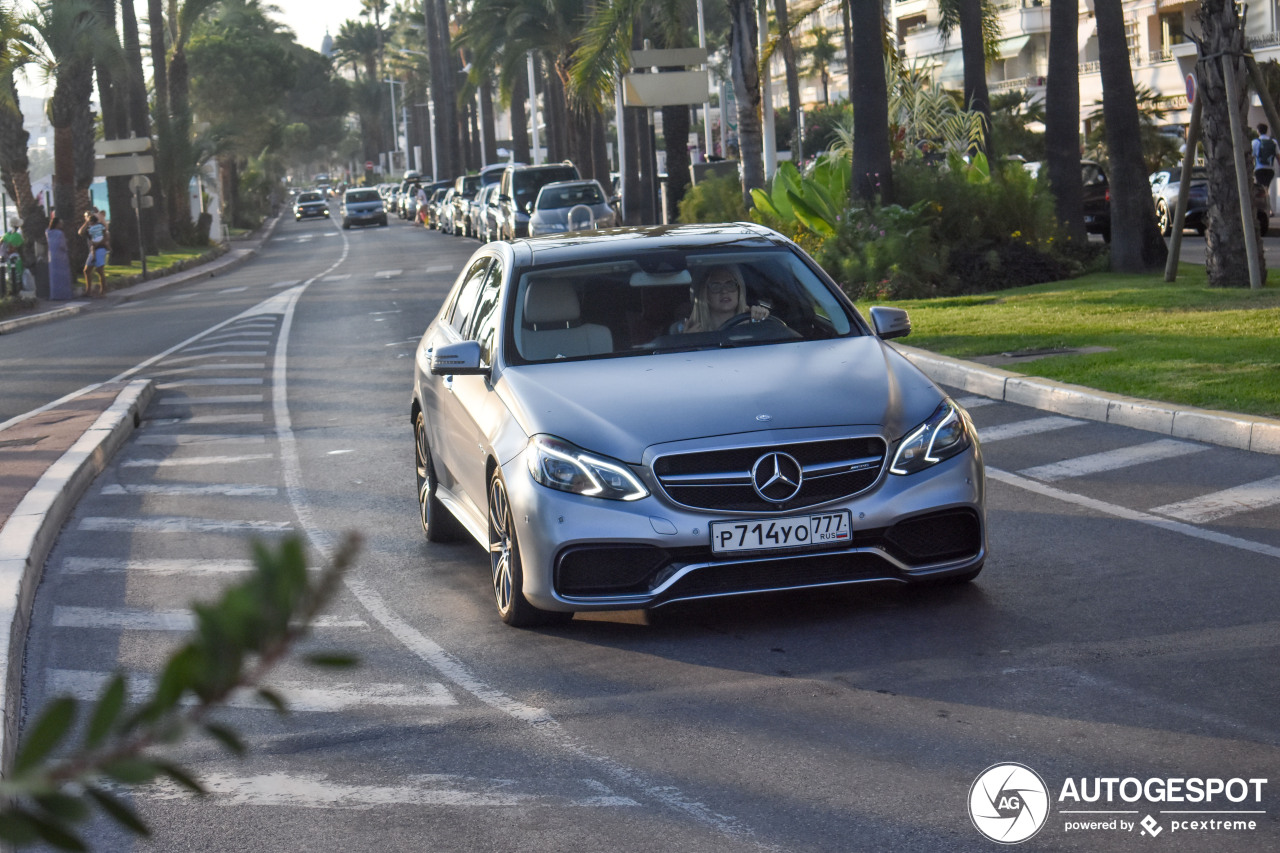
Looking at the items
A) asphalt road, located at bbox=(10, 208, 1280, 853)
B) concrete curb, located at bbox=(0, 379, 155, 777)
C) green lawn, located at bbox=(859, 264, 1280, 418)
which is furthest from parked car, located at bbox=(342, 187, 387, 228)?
asphalt road, located at bbox=(10, 208, 1280, 853)

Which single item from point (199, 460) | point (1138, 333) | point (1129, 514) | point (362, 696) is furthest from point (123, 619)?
point (1138, 333)

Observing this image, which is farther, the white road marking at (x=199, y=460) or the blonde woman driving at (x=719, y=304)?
the white road marking at (x=199, y=460)

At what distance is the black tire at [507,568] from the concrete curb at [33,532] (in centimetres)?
186

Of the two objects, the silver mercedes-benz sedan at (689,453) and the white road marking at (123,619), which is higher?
the silver mercedes-benz sedan at (689,453)

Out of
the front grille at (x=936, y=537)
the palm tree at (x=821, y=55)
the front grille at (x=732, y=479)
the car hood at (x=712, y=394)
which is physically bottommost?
the front grille at (x=936, y=537)

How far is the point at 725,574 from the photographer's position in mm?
6086

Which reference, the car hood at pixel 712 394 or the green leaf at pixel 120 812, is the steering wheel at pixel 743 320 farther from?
the green leaf at pixel 120 812

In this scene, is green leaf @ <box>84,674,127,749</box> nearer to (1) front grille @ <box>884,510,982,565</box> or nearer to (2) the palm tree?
(1) front grille @ <box>884,510,982,565</box>

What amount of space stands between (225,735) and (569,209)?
36190 mm

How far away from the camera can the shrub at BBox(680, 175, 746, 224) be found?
1208 inches

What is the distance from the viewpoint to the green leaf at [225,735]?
→ 1102mm

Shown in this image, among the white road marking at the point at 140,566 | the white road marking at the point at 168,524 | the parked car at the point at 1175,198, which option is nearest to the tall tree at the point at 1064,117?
the parked car at the point at 1175,198

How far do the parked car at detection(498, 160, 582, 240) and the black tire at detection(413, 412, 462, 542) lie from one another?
103ft

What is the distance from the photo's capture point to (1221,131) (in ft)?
53.9
